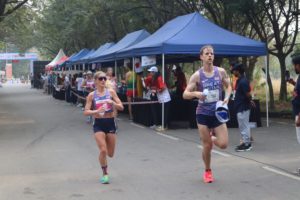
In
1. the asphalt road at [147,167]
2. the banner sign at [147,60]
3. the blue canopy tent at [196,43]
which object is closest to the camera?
the asphalt road at [147,167]

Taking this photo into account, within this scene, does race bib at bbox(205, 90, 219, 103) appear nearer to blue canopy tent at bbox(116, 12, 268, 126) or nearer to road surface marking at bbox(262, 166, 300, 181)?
road surface marking at bbox(262, 166, 300, 181)

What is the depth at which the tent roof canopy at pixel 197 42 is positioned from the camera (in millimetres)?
14383

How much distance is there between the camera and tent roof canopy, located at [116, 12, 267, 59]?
1438 cm

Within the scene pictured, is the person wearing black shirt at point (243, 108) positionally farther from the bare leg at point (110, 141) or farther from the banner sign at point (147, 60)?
the banner sign at point (147, 60)

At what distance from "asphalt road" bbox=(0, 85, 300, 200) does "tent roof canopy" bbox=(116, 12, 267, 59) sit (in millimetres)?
2255

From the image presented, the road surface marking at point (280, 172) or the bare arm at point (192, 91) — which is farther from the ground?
the bare arm at point (192, 91)

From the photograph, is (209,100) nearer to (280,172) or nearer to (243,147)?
(280,172)

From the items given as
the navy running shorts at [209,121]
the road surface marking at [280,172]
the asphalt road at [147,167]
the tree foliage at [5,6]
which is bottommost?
the asphalt road at [147,167]

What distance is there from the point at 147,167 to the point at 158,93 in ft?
18.4

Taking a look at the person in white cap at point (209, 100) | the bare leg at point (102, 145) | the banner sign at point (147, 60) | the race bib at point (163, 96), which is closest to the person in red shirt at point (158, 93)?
the race bib at point (163, 96)

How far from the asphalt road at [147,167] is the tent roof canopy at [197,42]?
2255mm

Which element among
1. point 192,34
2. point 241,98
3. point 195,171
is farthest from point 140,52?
point 195,171

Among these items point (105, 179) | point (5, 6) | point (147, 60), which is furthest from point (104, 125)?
point (5, 6)

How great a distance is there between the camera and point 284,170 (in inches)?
335
